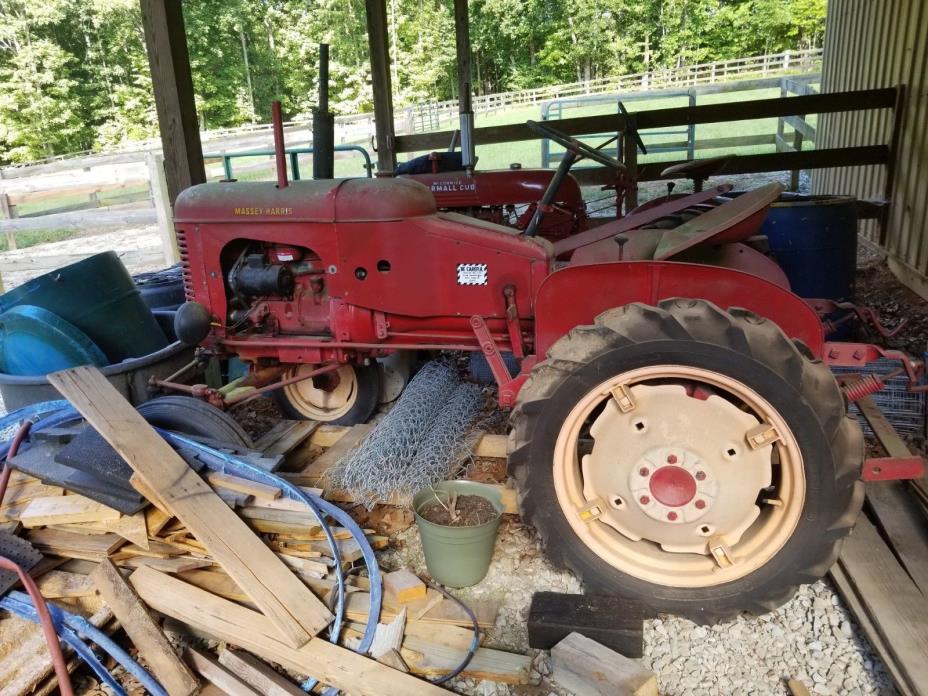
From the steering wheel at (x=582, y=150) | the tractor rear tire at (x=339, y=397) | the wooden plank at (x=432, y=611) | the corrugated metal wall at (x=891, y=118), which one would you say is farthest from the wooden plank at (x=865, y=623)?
the corrugated metal wall at (x=891, y=118)

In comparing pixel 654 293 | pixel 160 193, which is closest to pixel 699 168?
pixel 654 293

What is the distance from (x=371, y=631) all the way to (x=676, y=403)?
1.14 meters

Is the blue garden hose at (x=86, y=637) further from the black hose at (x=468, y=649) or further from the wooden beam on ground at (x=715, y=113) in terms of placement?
the wooden beam on ground at (x=715, y=113)

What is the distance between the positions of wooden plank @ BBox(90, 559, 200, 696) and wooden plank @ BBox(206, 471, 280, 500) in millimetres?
410

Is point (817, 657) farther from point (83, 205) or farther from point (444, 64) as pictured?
point (444, 64)

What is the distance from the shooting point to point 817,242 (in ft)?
13.1

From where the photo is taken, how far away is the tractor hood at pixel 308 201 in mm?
2752

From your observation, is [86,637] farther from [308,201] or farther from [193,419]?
[308,201]

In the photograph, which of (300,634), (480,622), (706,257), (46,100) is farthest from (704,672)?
(46,100)

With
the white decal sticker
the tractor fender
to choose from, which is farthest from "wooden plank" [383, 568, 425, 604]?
the white decal sticker

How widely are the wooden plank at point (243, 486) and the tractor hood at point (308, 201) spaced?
Result: 1.10 metres

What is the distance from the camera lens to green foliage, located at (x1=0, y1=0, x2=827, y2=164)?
24203 millimetres

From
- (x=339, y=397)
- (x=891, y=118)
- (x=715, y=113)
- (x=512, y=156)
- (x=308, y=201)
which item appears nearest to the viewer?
(x=308, y=201)

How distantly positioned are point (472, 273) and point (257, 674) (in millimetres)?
1611
